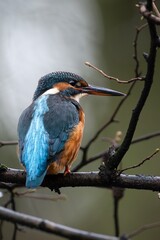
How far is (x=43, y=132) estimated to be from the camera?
323 cm

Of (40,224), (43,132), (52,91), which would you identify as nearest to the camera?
(40,224)

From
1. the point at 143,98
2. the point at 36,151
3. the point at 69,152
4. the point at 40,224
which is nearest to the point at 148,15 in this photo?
the point at 143,98

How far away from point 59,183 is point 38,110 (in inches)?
21.5

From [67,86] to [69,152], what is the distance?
79 cm

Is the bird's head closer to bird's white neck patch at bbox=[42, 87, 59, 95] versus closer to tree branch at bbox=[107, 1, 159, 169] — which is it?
bird's white neck patch at bbox=[42, 87, 59, 95]

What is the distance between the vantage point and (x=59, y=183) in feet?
10.2

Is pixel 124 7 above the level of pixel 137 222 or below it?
above

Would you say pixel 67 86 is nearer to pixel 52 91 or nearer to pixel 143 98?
pixel 52 91

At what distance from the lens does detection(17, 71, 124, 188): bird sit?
3.01m

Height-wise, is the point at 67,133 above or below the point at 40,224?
below

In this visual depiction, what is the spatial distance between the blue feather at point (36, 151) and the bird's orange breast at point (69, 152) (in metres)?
0.12

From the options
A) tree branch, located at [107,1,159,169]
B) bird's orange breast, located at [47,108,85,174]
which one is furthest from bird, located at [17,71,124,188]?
tree branch, located at [107,1,159,169]

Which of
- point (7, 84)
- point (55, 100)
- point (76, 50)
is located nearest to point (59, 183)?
point (55, 100)

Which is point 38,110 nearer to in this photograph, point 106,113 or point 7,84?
point 7,84
